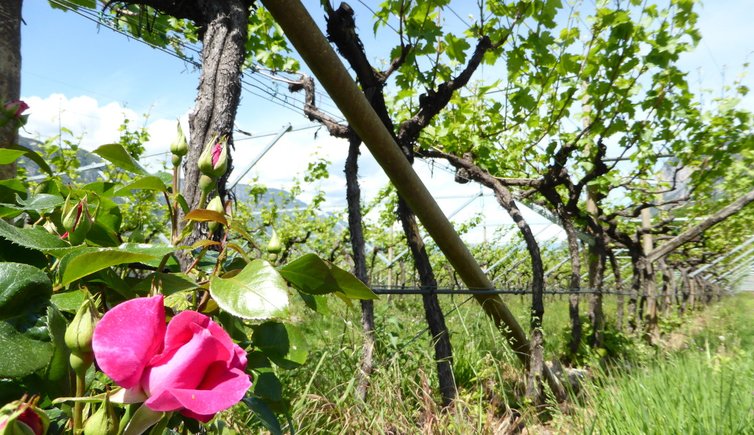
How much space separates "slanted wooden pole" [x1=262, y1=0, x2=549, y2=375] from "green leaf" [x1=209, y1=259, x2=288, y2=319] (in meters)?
→ 0.89

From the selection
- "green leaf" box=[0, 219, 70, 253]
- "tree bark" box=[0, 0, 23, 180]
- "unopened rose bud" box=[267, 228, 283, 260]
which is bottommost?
"unopened rose bud" box=[267, 228, 283, 260]

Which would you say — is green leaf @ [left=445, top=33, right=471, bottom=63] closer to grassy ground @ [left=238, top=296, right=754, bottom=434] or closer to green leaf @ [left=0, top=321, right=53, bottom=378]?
grassy ground @ [left=238, top=296, right=754, bottom=434]

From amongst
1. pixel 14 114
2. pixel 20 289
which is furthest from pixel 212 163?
pixel 14 114

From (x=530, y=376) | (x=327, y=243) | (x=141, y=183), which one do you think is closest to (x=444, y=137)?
(x=530, y=376)

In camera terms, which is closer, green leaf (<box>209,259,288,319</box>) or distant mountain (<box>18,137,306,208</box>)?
green leaf (<box>209,259,288,319</box>)

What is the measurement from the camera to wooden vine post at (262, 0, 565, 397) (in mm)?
1177

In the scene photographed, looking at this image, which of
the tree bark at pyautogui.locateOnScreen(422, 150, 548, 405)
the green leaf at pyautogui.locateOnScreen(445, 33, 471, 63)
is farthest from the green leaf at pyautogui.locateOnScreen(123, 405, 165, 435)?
the green leaf at pyautogui.locateOnScreen(445, 33, 471, 63)

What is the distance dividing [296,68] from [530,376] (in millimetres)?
2917

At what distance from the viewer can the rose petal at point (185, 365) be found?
317mm

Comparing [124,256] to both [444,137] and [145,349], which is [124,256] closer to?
[145,349]

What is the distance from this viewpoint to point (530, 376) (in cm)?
304

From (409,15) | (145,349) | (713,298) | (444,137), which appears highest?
(409,15)

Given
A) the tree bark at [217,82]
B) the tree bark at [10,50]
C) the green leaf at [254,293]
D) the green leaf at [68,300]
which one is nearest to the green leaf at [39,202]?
the green leaf at [68,300]

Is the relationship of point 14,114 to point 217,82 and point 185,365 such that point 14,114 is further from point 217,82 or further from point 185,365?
point 217,82
